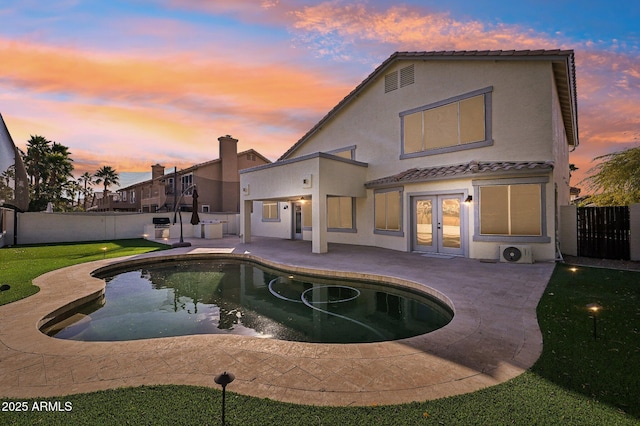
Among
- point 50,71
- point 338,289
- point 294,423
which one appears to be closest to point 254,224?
point 50,71

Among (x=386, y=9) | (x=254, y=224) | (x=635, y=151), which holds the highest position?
(x=386, y=9)

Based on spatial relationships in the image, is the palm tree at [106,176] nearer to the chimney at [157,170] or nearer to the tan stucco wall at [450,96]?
the chimney at [157,170]

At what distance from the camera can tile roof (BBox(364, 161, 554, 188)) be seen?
9.45 meters

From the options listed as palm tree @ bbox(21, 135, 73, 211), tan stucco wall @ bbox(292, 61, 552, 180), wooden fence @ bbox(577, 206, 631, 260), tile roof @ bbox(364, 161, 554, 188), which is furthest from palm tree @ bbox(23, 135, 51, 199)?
wooden fence @ bbox(577, 206, 631, 260)

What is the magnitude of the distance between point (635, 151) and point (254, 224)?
794 inches

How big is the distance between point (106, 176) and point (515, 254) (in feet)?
176

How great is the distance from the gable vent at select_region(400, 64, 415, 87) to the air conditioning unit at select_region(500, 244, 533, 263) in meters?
8.14

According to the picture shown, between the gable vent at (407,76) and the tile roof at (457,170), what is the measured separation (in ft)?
13.6

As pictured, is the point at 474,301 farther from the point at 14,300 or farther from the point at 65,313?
the point at 14,300

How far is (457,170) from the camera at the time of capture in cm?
1073

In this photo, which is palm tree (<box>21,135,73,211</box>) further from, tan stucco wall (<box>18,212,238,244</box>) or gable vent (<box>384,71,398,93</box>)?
gable vent (<box>384,71,398,93</box>)

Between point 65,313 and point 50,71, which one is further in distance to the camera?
point 50,71

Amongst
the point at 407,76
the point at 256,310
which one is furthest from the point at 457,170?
the point at 256,310

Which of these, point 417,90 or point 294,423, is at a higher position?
point 417,90
